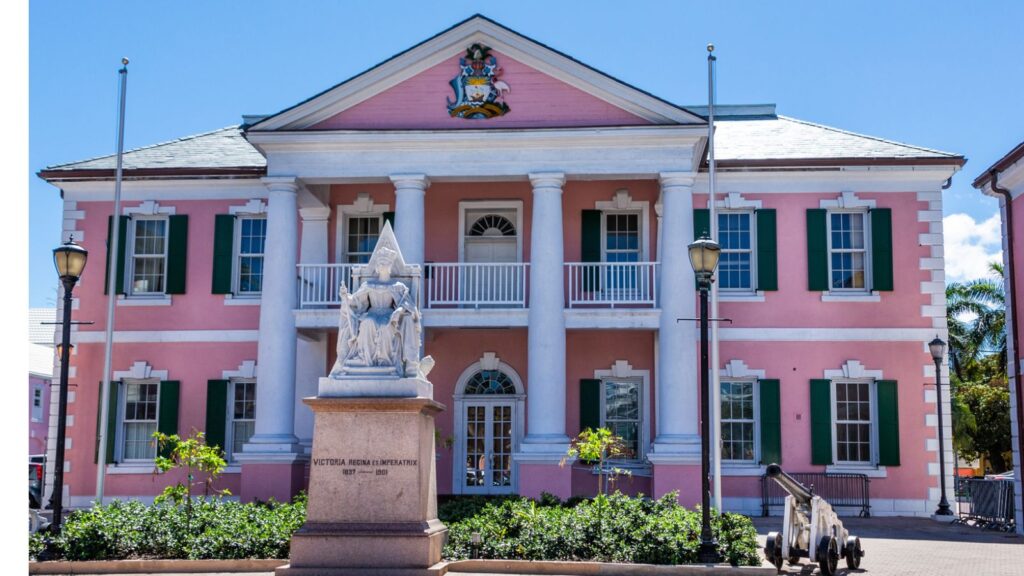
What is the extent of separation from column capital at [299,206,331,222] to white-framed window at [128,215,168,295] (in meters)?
2.98

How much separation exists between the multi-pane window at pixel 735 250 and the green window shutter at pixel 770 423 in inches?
81.3

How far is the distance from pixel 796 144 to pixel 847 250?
9.09ft

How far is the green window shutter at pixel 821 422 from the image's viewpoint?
21.9 m

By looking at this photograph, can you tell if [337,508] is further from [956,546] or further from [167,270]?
[167,270]

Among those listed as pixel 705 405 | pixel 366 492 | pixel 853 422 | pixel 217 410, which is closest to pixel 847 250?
pixel 853 422

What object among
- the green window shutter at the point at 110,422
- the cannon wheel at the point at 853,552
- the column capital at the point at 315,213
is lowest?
the cannon wheel at the point at 853,552

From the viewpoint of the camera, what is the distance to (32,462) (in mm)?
26875

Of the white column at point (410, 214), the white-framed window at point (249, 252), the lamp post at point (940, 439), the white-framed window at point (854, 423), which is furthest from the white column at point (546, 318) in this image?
the lamp post at point (940, 439)

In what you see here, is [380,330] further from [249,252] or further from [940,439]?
[940,439]

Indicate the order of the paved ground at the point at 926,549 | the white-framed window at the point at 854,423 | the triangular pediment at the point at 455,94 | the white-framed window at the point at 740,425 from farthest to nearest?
1. the white-framed window at the point at 740,425
2. the white-framed window at the point at 854,423
3. the triangular pediment at the point at 455,94
4. the paved ground at the point at 926,549

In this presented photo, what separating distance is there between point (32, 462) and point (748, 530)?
1945 centimetres

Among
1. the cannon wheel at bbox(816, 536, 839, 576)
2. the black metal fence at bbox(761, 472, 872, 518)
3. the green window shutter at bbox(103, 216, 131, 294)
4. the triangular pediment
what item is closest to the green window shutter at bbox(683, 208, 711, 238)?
the triangular pediment

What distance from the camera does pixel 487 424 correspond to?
2280cm

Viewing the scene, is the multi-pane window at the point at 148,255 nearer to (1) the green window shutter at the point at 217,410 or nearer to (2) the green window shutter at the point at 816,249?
(1) the green window shutter at the point at 217,410
